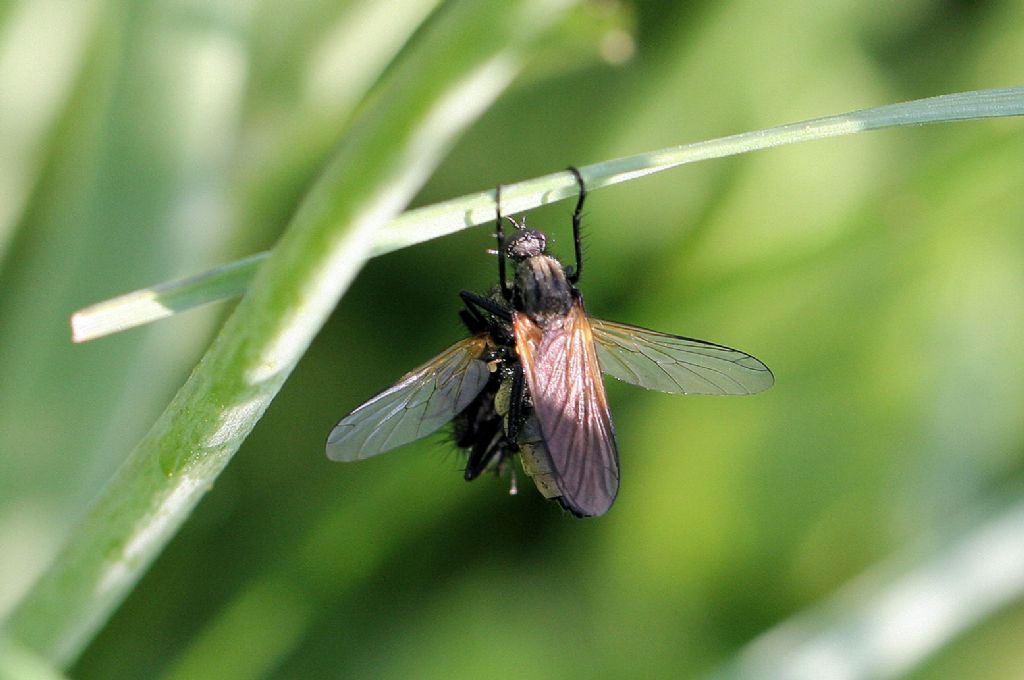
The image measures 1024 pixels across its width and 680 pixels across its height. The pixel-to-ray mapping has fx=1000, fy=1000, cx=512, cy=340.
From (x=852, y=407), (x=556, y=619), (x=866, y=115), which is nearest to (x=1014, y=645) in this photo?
(x=852, y=407)

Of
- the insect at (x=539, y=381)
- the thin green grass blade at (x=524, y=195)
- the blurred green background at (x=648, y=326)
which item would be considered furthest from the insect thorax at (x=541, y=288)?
the thin green grass blade at (x=524, y=195)

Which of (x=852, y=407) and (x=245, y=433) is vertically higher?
(x=852, y=407)

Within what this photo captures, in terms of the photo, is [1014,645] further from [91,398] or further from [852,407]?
[91,398]

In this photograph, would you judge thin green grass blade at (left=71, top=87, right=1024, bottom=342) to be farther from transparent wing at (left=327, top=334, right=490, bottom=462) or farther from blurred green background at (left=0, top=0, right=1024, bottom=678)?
blurred green background at (left=0, top=0, right=1024, bottom=678)

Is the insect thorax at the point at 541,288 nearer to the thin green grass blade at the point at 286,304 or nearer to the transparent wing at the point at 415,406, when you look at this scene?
the transparent wing at the point at 415,406

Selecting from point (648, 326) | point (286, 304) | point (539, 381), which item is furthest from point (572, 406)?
point (286, 304)

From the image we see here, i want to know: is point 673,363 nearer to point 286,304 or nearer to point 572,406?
point 572,406
